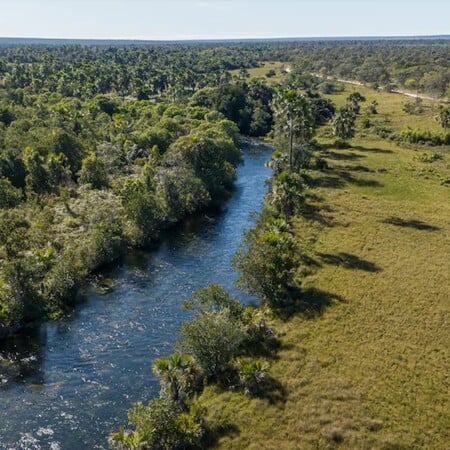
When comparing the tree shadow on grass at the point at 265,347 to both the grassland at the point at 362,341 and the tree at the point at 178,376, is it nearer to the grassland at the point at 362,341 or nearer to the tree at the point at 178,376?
the grassland at the point at 362,341

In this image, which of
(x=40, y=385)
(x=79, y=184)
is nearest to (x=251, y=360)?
(x=40, y=385)

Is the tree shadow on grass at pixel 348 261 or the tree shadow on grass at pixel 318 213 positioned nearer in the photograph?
the tree shadow on grass at pixel 348 261

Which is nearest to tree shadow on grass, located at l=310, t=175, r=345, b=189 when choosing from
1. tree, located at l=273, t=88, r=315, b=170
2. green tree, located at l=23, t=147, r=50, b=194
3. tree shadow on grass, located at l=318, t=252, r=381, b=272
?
tree, located at l=273, t=88, r=315, b=170

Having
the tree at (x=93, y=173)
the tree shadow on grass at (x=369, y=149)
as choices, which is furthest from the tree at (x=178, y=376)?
the tree shadow on grass at (x=369, y=149)

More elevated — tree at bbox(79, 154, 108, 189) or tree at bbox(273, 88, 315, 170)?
tree at bbox(273, 88, 315, 170)

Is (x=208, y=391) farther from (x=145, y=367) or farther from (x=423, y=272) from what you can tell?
(x=423, y=272)

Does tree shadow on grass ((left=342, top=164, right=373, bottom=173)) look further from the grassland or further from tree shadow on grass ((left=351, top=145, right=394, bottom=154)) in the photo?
the grassland
